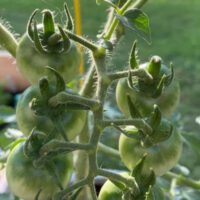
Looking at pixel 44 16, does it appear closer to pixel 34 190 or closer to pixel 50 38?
pixel 50 38

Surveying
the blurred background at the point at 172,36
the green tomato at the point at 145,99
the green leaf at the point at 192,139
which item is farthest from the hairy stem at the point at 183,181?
the blurred background at the point at 172,36

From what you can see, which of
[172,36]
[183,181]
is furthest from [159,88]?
[172,36]

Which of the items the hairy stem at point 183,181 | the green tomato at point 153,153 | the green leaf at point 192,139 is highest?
the green tomato at point 153,153

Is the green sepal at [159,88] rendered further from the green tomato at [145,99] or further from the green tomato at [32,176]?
the green tomato at [32,176]

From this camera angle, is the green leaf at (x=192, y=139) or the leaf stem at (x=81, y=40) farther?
the green leaf at (x=192, y=139)

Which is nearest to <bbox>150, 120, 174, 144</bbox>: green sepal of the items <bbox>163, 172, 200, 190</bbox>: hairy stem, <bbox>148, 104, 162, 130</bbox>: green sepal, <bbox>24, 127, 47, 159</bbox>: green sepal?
<bbox>148, 104, 162, 130</bbox>: green sepal

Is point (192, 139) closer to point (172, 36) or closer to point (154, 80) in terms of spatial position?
point (154, 80)

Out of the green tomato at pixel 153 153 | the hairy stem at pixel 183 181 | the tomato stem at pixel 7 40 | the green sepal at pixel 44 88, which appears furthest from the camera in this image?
the hairy stem at pixel 183 181

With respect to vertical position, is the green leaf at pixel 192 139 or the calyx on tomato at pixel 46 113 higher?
the calyx on tomato at pixel 46 113
